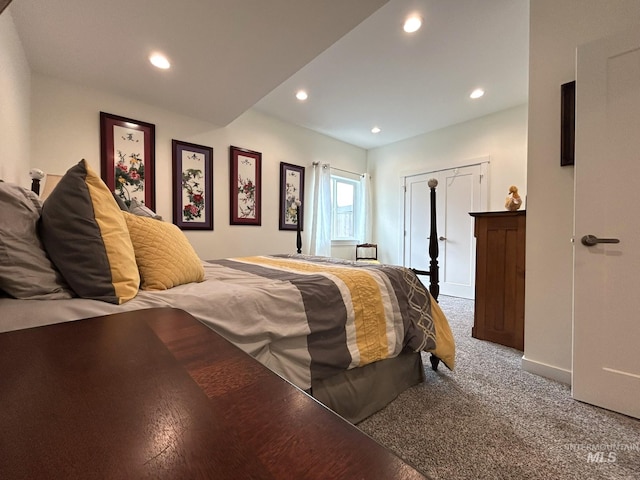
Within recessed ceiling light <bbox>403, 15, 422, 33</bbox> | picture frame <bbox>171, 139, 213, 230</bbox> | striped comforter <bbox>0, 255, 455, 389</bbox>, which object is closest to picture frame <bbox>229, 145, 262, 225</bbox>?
picture frame <bbox>171, 139, 213, 230</bbox>

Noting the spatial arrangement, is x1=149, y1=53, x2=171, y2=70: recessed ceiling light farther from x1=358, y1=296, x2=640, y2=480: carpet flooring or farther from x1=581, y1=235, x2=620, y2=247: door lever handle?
x1=581, y1=235, x2=620, y2=247: door lever handle

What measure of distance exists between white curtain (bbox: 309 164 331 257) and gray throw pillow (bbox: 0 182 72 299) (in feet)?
11.5

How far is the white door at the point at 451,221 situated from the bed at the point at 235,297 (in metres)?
2.76

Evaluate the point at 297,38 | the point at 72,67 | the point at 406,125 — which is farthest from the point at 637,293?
the point at 72,67

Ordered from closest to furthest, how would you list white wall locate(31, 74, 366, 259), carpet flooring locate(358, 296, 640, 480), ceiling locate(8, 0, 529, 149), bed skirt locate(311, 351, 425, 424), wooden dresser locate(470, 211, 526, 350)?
1. carpet flooring locate(358, 296, 640, 480)
2. bed skirt locate(311, 351, 425, 424)
3. ceiling locate(8, 0, 529, 149)
4. wooden dresser locate(470, 211, 526, 350)
5. white wall locate(31, 74, 366, 259)

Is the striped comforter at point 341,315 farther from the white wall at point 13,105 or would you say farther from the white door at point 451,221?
the white door at point 451,221

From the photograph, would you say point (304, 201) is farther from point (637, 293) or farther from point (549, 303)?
point (637, 293)

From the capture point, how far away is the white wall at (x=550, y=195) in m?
1.76

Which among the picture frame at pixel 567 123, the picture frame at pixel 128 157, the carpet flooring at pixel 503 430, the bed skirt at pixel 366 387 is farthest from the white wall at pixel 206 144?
the picture frame at pixel 567 123

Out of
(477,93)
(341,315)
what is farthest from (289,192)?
(341,315)

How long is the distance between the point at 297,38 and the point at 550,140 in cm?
184

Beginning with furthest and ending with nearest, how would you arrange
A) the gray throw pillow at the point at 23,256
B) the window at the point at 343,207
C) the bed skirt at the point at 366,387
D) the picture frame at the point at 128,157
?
the window at the point at 343,207 → the picture frame at the point at 128,157 → the bed skirt at the point at 366,387 → the gray throw pillow at the point at 23,256

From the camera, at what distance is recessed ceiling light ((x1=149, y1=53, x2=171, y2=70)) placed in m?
2.11

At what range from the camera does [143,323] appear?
2.19 ft
